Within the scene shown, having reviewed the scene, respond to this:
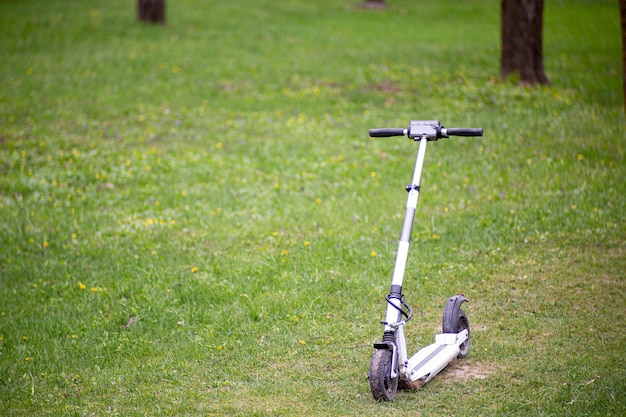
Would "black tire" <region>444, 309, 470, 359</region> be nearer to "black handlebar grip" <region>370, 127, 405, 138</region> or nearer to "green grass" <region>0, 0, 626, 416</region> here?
"green grass" <region>0, 0, 626, 416</region>

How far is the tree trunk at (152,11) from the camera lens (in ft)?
61.9

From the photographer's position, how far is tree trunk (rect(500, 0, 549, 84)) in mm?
12703

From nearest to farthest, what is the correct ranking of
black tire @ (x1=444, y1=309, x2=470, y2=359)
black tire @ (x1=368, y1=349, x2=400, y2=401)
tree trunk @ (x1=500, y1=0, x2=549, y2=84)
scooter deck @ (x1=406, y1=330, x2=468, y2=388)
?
black tire @ (x1=368, y1=349, x2=400, y2=401), scooter deck @ (x1=406, y1=330, x2=468, y2=388), black tire @ (x1=444, y1=309, x2=470, y2=359), tree trunk @ (x1=500, y1=0, x2=549, y2=84)

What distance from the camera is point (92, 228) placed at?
26.4 ft

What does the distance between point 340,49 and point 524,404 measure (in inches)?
546

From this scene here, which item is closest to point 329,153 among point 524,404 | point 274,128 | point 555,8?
point 274,128

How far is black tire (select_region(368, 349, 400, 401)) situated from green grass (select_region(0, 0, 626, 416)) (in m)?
0.13

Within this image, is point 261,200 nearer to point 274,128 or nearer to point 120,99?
point 274,128

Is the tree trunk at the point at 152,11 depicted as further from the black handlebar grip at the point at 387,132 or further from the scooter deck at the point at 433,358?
the scooter deck at the point at 433,358

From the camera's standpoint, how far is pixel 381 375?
167 inches

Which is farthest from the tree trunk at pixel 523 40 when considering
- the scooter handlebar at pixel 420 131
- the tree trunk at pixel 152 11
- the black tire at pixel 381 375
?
the black tire at pixel 381 375

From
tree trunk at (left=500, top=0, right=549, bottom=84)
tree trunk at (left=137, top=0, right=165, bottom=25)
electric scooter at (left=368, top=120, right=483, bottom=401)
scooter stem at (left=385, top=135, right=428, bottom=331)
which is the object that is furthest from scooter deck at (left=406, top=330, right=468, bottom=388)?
tree trunk at (left=137, top=0, right=165, bottom=25)

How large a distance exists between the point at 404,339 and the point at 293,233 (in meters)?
3.34

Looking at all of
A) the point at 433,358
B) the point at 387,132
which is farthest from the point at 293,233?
the point at 433,358
